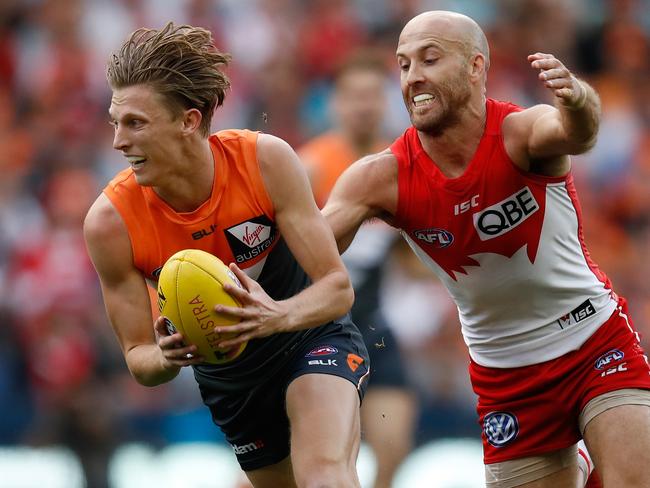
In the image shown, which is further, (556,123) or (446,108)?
(446,108)

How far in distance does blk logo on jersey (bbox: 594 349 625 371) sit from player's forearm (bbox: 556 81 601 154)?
3.42ft

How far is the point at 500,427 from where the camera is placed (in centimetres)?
658

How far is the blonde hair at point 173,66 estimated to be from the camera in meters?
5.78

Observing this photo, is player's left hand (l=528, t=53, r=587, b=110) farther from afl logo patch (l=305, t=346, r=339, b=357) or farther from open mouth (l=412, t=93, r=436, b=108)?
afl logo patch (l=305, t=346, r=339, b=357)

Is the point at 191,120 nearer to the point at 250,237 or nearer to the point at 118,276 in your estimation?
the point at 250,237

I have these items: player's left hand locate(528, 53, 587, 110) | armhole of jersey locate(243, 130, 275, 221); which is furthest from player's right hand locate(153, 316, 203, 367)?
player's left hand locate(528, 53, 587, 110)

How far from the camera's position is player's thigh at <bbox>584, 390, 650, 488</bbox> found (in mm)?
5906

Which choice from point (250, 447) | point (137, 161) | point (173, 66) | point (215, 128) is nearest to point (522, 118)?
point (173, 66)

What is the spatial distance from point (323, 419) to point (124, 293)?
3.67 feet

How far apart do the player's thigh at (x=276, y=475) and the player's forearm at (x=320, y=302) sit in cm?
113

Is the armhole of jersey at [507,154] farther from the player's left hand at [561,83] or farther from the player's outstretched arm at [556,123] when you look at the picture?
the player's left hand at [561,83]

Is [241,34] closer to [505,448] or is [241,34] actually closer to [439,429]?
[439,429]

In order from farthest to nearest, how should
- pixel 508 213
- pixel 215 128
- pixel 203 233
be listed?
pixel 215 128 < pixel 508 213 < pixel 203 233

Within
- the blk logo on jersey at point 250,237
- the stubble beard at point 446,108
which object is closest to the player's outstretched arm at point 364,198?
the stubble beard at point 446,108
